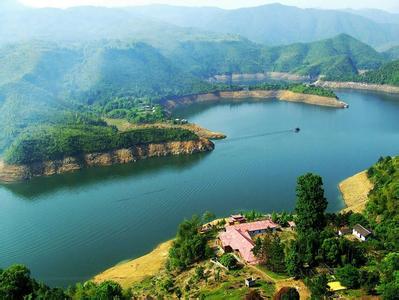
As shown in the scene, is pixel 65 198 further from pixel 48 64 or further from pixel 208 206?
pixel 48 64

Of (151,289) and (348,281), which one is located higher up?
(348,281)

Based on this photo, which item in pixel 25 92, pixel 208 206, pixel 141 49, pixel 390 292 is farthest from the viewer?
pixel 141 49

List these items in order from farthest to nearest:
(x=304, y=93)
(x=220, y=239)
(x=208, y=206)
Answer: (x=304, y=93), (x=208, y=206), (x=220, y=239)

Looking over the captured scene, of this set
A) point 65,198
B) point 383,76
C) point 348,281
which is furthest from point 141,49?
point 348,281

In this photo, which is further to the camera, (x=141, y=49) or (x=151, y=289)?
(x=141, y=49)

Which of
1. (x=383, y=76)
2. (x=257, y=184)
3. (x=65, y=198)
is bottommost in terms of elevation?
(x=65, y=198)

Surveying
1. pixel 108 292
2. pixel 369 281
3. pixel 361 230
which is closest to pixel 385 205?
pixel 361 230

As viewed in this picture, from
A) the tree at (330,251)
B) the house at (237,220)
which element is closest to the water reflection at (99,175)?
the house at (237,220)

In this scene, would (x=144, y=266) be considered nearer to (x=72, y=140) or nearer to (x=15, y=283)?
(x=15, y=283)
